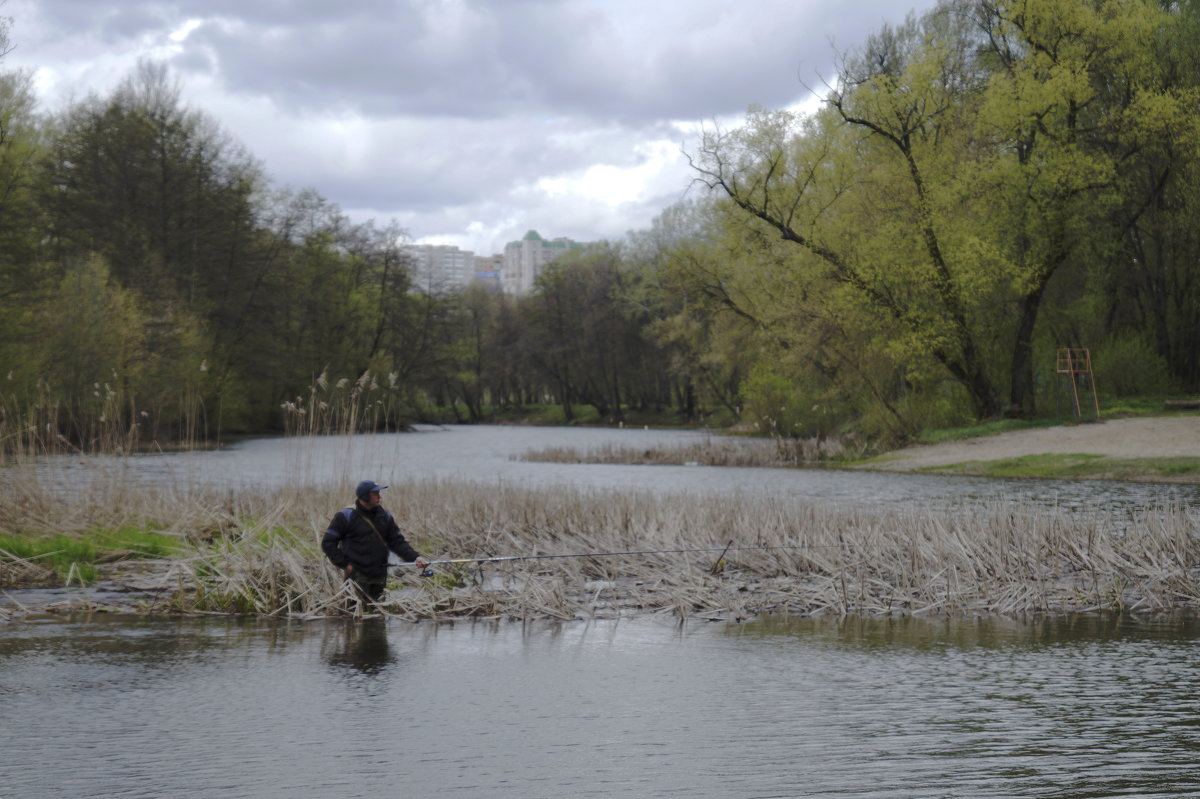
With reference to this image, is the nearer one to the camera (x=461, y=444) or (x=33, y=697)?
(x=33, y=697)

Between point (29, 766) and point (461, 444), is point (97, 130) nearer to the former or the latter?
point (461, 444)

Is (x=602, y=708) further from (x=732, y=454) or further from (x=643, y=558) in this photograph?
(x=732, y=454)

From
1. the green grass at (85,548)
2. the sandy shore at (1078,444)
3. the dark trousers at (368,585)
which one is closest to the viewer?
the dark trousers at (368,585)

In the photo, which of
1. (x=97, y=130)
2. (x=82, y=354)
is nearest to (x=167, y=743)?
(x=82, y=354)

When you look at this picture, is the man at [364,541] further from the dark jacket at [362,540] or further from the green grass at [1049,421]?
the green grass at [1049,421]

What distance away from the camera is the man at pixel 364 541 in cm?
987

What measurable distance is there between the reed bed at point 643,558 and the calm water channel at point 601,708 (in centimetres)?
47

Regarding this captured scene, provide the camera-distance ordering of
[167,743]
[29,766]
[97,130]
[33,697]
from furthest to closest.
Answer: [97,130] → [33,697] → [167,743] → [29,766]

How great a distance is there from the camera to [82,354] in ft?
105

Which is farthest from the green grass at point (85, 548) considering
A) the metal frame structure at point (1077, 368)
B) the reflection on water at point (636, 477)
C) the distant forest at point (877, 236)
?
the metal frame structure at point (1077, 368)

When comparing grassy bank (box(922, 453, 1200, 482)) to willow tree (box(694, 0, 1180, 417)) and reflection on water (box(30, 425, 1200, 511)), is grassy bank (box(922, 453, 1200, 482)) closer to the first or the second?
reflection on water (box(30, 425, 1200, 511))

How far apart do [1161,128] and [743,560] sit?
2652cm

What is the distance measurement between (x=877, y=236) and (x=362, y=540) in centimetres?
2657

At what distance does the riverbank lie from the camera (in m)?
25.4
